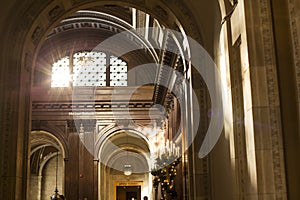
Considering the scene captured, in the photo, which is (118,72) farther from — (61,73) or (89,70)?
(61,73)

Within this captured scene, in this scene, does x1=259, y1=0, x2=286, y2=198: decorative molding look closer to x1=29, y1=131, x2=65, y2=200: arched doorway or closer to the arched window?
the arched window

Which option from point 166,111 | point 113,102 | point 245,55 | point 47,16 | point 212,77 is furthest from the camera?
point 113,102

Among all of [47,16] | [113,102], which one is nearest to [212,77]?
[47,16]

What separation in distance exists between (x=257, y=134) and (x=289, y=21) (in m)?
1.43

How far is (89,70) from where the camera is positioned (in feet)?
74.2

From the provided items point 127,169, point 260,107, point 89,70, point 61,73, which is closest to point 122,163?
point 127,169

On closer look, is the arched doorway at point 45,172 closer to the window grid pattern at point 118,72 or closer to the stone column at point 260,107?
the window grid pattern at point 118,72

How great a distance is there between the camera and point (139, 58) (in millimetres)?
22609

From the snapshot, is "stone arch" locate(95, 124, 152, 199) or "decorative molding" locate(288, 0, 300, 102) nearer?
"decorative molding" locate(288, 0, 300, 102)

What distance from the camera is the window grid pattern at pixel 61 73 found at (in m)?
22.3

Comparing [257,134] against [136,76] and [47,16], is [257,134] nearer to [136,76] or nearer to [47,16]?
[47,16]

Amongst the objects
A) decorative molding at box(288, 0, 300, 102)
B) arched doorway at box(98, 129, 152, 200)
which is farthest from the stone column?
arched doorway at box(98, 129, 152, 200)

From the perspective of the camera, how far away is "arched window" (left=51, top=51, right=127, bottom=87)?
2245 cm

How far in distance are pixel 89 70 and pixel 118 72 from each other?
139 centimetres
